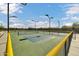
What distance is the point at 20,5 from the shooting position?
6.72 feet

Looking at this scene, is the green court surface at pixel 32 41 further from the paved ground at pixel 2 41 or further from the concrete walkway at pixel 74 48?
the concrete walkway at pixel 74 48

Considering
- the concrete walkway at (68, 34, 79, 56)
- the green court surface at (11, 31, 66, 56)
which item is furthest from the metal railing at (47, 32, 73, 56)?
the green court surface at (11, 31, 66, 56)

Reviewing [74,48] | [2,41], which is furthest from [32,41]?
[74,48]

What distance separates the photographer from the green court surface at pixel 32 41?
203 centimetres

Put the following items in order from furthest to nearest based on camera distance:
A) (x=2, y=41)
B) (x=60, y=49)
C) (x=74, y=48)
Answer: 1. (x=74, y=48)
2. (x=2, y=41)
3. (x=60, y=49)

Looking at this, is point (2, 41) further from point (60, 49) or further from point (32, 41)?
point (60, 49)

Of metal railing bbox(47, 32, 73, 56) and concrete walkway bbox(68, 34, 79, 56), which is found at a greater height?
metal railing bbox(47, 32, 73, 56)

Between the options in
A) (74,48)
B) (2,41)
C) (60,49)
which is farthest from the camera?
(74,48)

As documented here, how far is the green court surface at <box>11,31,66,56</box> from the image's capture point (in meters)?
2.03

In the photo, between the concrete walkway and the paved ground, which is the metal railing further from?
the paved ground

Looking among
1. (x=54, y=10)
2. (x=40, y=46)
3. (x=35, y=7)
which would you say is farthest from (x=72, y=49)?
(x=35, y=7)

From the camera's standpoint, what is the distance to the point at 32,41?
2.11 m

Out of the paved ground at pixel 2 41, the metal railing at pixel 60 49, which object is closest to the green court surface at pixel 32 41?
the paved ground at pixel 2 41

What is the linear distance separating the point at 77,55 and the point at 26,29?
69 cm
